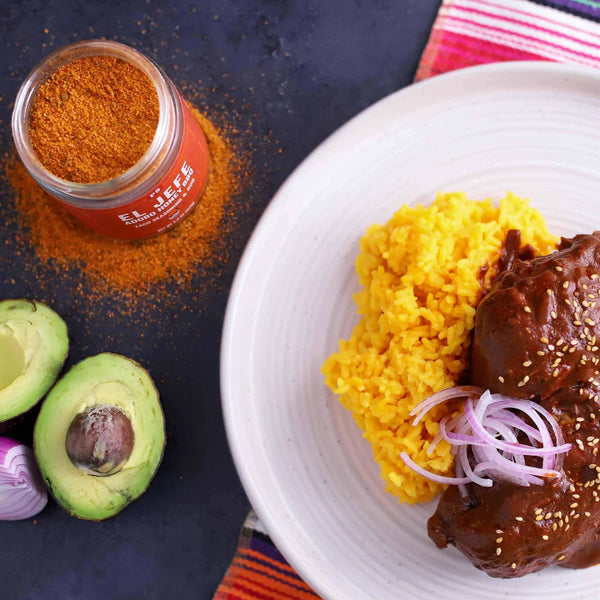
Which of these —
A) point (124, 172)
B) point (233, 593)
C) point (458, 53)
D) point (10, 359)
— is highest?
point (458, 53)

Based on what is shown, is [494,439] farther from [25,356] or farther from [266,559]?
[25,356]

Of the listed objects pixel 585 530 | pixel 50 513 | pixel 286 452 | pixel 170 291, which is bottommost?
pixel 50 513

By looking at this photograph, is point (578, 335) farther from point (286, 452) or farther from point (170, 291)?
point (170, 291)

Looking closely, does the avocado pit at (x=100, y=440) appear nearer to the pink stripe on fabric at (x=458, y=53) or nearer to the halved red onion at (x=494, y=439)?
the halved red onion at (x=494, y=439)

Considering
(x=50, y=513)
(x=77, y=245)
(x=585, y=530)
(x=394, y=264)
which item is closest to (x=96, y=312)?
(x=77, y=245)

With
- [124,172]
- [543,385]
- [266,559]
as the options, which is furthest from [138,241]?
[543,385]

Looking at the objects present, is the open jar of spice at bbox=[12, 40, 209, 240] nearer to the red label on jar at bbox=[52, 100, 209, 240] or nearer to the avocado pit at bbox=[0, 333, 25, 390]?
the red label on jar at bbox=[52, 100, 209, 240]
